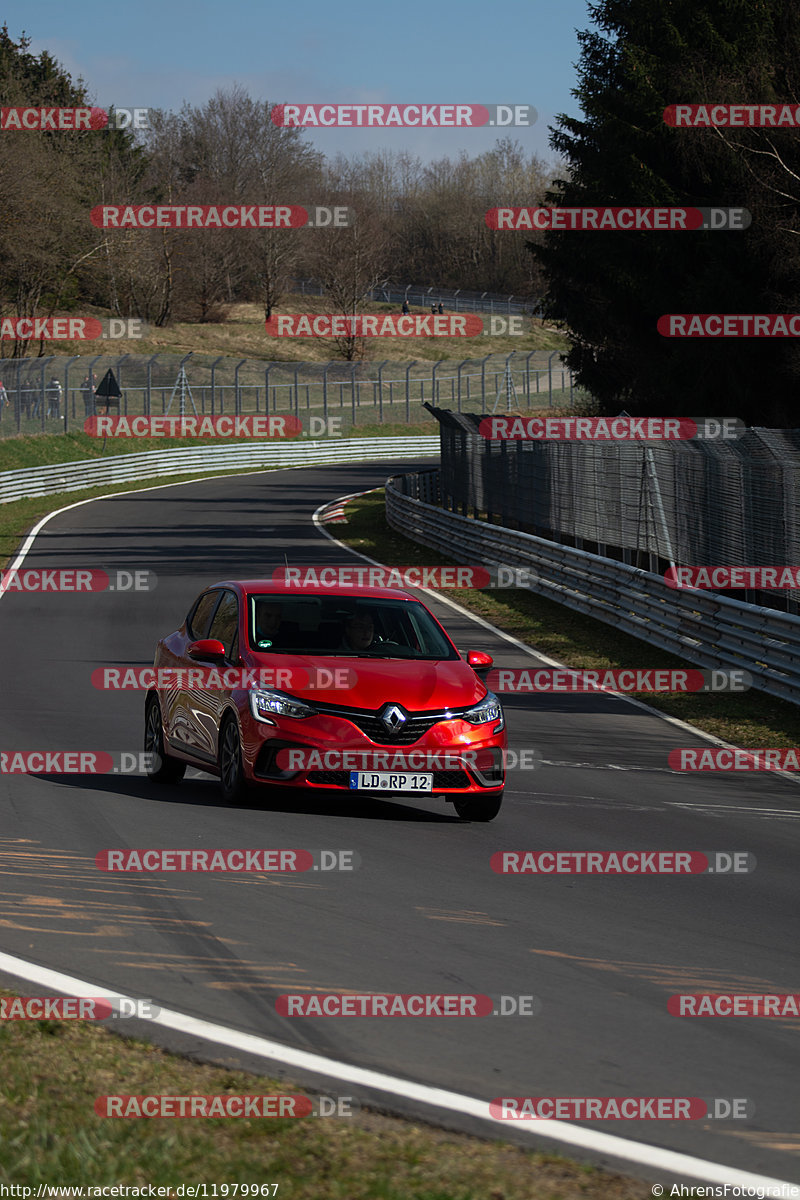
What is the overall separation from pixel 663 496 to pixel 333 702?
502 inches

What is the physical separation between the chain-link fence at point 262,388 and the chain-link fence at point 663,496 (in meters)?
28.0

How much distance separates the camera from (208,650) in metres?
10.8

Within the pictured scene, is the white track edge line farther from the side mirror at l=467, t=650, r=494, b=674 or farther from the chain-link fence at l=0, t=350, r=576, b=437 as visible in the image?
the chain-link fence at l=0, t=350, r=576, b=437

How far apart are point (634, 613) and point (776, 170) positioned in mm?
13452

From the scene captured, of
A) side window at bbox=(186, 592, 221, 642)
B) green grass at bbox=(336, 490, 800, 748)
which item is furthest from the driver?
green grass at bbox=(336, 490, 800, 748)

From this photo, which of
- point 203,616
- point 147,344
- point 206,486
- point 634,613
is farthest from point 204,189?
point 203,616

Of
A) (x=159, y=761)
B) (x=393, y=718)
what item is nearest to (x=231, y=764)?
(x=393, y=718)

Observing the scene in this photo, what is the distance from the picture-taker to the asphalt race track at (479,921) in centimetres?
552

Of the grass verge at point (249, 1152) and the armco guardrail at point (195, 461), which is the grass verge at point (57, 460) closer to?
the armco guardrail at point (195, 461)

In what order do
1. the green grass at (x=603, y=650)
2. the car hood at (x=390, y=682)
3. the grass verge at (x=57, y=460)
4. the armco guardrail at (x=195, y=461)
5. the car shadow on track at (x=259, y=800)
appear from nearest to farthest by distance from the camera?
the car hood at (x=390, y=682) → the car shadow on track at (x=259, y=800) → the green grass at (x=603, y=650) → the grass verge at (x=57, y=460) → the armco guardrail at (x=195, y=461)

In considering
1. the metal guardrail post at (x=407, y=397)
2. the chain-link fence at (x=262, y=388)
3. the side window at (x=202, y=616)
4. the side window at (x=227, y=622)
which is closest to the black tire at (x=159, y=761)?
the side window at (x=202, y=616)

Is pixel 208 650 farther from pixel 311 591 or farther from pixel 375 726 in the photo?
pixel 375 726

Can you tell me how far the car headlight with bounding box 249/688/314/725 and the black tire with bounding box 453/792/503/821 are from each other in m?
1.22

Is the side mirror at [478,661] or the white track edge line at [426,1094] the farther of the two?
the side mirror at [478,661]
